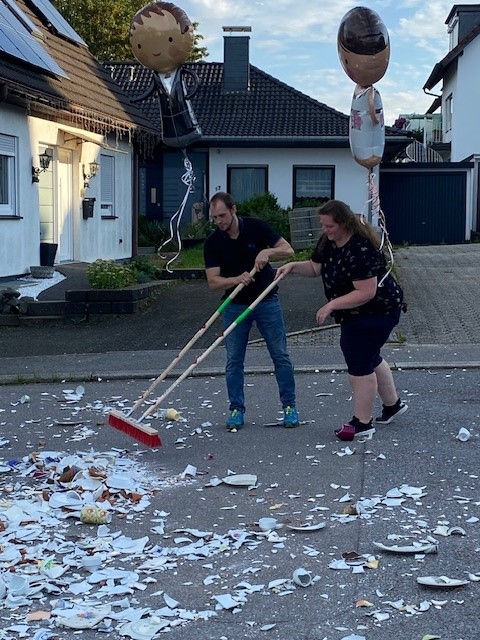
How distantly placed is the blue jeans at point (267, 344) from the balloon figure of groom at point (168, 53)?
4.13 meters

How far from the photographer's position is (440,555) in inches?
188

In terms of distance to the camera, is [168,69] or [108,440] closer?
[108,440]

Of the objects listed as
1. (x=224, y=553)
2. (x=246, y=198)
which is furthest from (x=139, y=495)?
(x=246, y=198)

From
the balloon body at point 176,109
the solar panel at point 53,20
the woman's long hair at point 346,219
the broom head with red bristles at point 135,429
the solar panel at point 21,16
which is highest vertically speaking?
the solar panel at point 53,20

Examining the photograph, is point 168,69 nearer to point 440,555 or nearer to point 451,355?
point 451,355

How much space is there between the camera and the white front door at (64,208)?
17.5 m

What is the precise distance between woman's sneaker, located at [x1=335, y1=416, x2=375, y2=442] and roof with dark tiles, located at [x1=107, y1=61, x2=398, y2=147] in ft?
67.5

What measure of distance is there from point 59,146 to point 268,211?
942 centimetres

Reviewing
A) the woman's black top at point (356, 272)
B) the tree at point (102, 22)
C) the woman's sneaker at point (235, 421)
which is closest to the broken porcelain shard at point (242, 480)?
the woman's sneaker at point (235, 421)

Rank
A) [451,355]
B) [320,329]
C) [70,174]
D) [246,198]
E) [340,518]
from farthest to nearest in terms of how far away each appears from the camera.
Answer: [246,198], [70,174], [320,329], [451,355], [340,518]

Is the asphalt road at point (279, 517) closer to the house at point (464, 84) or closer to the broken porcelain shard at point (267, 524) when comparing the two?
the broken porcelain shard at point (267, 524)

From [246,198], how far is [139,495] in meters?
23.6

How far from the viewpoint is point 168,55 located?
10.6 m

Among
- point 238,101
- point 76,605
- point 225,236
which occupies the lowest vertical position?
point 76,605
